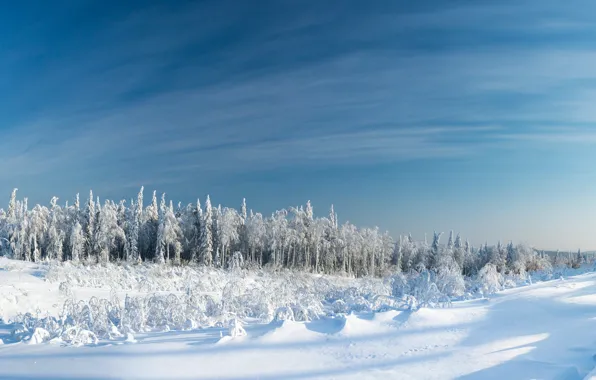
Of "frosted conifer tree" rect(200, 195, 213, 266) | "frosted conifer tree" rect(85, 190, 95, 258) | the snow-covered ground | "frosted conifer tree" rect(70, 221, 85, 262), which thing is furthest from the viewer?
"frosted conifer tree" rect(85, 190, 95, 258)

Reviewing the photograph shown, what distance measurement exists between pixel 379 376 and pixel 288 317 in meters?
2.97

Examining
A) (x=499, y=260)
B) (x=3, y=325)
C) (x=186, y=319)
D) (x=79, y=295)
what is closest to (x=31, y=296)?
(x=79, y=295)

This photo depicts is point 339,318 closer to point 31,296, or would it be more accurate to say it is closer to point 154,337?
point 154,337

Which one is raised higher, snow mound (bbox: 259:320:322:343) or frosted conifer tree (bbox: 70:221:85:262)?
frosted conifer tree (bbox: 70:221:85:262)

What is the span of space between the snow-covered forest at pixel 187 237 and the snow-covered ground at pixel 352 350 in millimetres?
32118

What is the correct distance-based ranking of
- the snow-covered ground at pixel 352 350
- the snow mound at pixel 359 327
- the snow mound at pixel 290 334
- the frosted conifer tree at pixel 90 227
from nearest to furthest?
the snow-covered ground at pixel 352 350, the snow mound at pixel 290 334, the snow mound at pixel 359 327, the frosted conifer tree at pixel 90 227

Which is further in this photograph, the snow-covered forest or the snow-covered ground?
the snow-covered forest

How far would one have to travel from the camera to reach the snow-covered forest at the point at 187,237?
47.0m

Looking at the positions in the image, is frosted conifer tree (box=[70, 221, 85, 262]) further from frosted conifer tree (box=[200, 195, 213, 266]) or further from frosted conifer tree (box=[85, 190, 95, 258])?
frosted conifer tree (box=[200, 195, 213, 266])

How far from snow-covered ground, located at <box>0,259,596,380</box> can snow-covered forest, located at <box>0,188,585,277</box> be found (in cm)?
3212

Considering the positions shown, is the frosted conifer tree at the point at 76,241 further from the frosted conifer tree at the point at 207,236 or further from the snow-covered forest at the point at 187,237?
the frosted conifer tree at the point at 207,236

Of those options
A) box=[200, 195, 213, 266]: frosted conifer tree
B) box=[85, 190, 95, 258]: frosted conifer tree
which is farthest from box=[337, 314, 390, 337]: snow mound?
box=[85, 190, 95, 258]: frosted conifer tree

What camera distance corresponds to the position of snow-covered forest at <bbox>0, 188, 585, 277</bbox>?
4697 cm

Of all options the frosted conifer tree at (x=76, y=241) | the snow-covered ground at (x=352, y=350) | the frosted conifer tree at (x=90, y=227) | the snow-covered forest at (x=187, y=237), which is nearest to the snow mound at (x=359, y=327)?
the snow-covered ground at (x=352, y=350)
